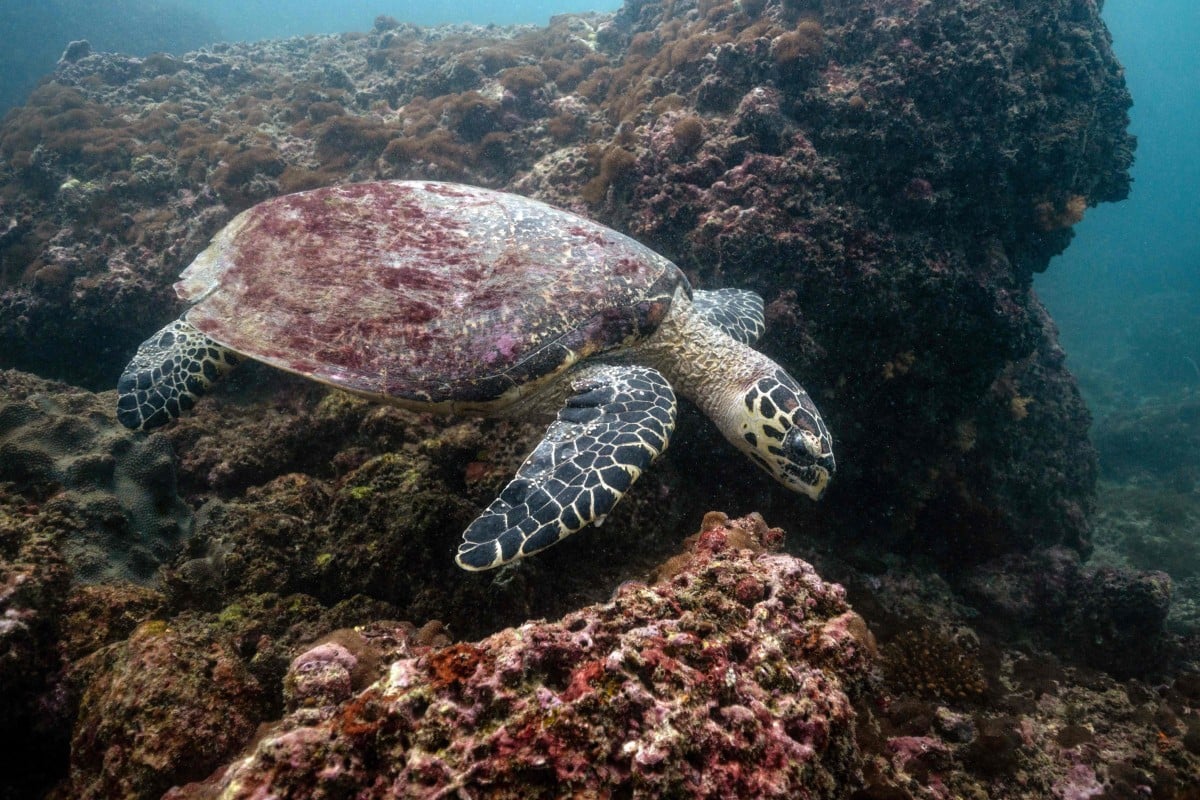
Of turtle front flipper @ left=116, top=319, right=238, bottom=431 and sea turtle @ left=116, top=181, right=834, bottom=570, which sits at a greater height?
sea turtle @ left=116, top=181, right=834, bottom=570

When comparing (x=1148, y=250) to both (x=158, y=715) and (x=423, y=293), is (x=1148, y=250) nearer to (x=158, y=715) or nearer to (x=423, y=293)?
(x=423, y=293)

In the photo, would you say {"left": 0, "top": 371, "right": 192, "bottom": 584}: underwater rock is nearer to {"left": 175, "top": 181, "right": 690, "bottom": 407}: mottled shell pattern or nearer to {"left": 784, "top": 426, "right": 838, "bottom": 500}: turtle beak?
{"left": 175, "top": 181, "right": 690, "bottom": 407}: mottled shell pattern

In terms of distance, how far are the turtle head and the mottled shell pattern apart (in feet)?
3.84

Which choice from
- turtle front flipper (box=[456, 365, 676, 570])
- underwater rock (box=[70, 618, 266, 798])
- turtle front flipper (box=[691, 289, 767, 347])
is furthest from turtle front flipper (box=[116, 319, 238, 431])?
turtle front flipper (box=[691, 289, 767, 347])

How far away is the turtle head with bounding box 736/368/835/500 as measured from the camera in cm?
410

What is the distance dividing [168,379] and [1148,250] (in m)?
114

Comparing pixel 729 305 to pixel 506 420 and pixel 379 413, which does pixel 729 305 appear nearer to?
pixel 506 420

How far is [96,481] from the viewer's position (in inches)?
159

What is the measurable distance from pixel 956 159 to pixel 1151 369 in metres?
35.2

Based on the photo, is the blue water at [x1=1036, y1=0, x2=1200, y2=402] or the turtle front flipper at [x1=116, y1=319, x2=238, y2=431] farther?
the blue water at [x1=1036, y1=0, x2=1200, y2=402]

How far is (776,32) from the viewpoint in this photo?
7277mm

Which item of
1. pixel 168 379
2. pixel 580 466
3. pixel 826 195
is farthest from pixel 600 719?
pixel 826 195

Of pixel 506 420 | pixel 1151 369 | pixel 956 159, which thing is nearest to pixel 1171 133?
pixel 1151 369

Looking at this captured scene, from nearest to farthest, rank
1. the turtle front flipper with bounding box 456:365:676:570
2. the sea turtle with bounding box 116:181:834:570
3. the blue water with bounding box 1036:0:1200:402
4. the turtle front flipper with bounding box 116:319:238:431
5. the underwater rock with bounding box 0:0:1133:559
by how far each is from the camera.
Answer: the turtle front flipper with bounding box 456:365:676:570, the sea turtle with bounding box 116:181:834:570, the turtle front flipper with bounding box 116:319:238:431, the underwater rock with bounding box 0:0:1133:559, the blue water with bounding box 1036:0:1200:402
